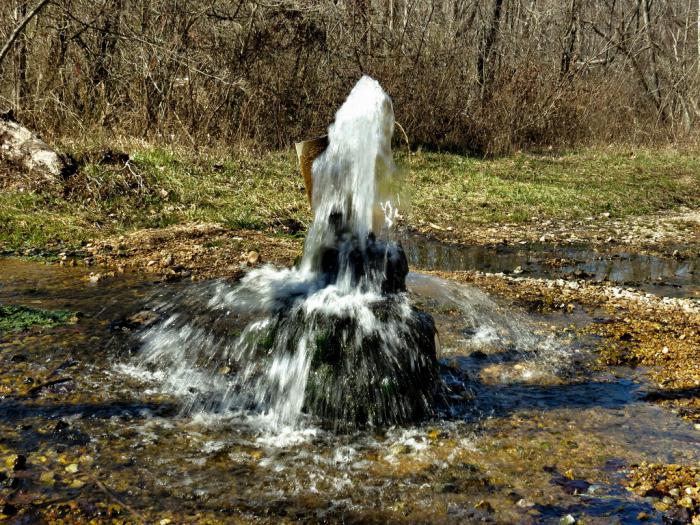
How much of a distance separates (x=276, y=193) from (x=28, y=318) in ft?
19.4

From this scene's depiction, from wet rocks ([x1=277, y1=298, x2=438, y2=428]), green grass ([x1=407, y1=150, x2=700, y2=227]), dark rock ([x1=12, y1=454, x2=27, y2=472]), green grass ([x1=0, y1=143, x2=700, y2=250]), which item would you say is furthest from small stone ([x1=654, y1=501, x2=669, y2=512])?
green grass ([x1=407, y1=150, x2=700, y2=227])

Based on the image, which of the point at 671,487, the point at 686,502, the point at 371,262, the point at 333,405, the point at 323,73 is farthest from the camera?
the point at 323,73

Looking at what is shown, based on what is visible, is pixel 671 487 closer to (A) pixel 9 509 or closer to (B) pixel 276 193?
(A) pixel 9 509

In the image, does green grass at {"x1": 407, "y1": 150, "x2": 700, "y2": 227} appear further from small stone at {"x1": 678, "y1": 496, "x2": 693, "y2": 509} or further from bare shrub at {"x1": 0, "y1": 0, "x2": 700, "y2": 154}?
small stone at {"x1": 678, "y1": 496, "x2": 693, "y2": 509}

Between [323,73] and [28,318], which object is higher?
[323,73]

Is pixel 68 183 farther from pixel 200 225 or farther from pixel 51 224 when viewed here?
pixel 200 225

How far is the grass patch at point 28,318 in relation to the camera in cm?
520

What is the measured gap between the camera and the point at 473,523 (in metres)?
3.03

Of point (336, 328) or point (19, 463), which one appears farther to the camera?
point (336, 328)

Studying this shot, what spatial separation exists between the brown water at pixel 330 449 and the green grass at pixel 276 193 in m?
4.12

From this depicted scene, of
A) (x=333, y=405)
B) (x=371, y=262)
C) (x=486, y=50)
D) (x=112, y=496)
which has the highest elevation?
(x=486, y=50)

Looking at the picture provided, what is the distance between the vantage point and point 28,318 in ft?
17.6

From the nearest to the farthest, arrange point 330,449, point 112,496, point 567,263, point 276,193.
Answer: point 112,496
point 330,449
point 567,263
point 276,193

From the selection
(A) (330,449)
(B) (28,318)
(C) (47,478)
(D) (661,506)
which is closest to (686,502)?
(D) (661,506)
